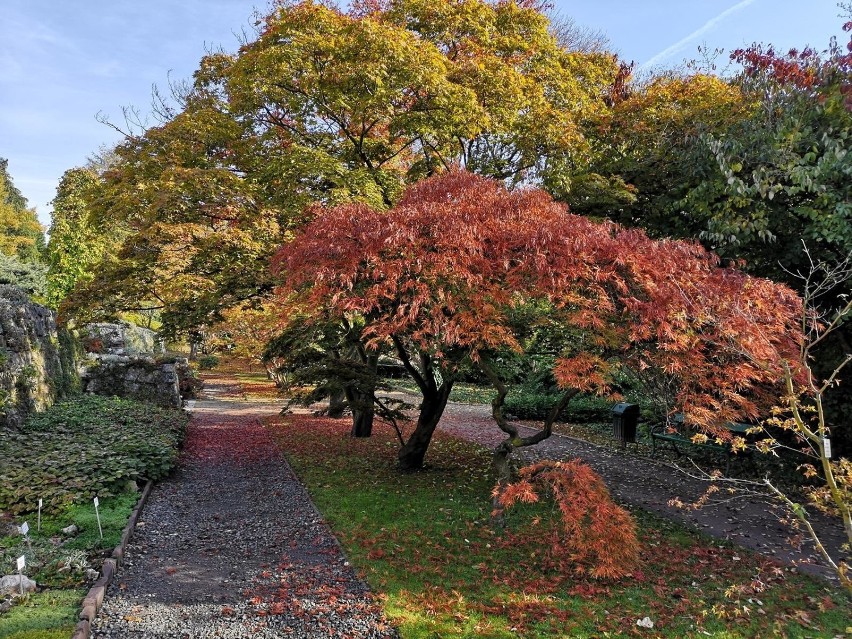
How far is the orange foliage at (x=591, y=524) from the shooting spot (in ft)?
13.8

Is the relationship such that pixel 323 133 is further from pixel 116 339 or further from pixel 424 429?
pixel 116 339

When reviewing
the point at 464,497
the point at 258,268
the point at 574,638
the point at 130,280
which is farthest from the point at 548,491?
the point at 130,280

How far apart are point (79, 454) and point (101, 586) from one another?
355 cm

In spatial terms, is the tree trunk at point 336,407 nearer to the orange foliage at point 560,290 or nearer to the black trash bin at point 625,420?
the black trash bin at point 625,420

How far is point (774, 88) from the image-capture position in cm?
681

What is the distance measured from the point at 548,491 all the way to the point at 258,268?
5667mm

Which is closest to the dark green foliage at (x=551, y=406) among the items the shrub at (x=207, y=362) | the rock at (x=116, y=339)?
the rock at (x=116, y=339)

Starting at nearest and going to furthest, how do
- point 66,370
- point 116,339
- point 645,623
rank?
1. point 645,623
2. point 66,370
3. point 116,339

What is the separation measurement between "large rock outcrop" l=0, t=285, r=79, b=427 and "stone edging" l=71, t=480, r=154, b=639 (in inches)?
154

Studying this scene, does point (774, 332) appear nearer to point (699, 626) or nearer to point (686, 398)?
point (686, 398)

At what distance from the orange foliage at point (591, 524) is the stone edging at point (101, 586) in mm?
2902

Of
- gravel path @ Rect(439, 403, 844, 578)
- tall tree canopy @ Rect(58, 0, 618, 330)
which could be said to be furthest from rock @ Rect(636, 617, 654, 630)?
tall tree canopy @ Rect(58, 0, 618, 330)

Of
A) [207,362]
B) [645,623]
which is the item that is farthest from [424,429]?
[207,362]

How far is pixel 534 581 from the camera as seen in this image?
4.26 meters
